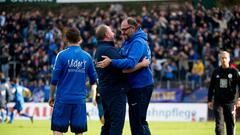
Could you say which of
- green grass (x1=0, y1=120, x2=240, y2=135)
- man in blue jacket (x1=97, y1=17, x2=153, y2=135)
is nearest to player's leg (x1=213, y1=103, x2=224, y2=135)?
man in blue jacket (x1=97, y1=17, x2=153, y2=135)

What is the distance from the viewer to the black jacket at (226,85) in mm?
15516

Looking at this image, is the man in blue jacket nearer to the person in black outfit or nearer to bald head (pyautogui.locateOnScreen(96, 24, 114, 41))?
bald head (pyautogui.locateOnScreen(96, 24, 114, 41))

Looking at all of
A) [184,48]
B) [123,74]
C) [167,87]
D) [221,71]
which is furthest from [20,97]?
[123,74]

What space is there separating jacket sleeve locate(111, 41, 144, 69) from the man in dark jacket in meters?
0.17

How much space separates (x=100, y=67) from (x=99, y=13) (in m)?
29.6

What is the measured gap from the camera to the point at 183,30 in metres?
38.2

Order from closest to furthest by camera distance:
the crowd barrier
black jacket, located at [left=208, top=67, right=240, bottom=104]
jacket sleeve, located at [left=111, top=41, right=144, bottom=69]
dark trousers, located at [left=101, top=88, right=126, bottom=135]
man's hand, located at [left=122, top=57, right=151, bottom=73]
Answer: jacket sleeve, located at [left=111, top=41, right=144, bottom=69] < man's hand, located at [left=122, top=57, right=151, bottom=73] < dark trousers, located at [left=101, top=88, right=126, bottom=135] < black jacket, located at [left=208, top=67, right=240, bottom=104] < the crowd barrier

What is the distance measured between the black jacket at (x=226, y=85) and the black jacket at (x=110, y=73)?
164 inches

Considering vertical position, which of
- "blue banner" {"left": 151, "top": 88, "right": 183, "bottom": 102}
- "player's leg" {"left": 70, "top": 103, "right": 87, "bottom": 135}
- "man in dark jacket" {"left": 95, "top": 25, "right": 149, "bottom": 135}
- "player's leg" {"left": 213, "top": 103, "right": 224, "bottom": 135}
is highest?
"man in dark jacket" {"left": 95, "top": 25, "right": 149, "bottom": 135}

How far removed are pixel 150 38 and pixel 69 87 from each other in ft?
88.3

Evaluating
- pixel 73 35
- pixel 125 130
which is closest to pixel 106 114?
pixel 73 35

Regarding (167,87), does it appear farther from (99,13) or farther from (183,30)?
(99,13)

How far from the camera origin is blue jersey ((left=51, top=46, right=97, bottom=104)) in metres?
11.7

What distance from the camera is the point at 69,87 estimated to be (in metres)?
11.7
